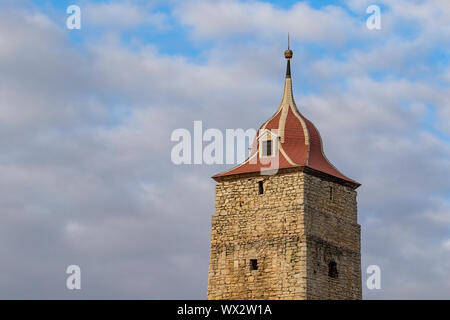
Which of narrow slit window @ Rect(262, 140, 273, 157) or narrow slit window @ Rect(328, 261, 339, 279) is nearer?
narrow slit window @ Rect(328, 261, 339, 279)

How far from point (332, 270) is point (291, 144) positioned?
6.64 m

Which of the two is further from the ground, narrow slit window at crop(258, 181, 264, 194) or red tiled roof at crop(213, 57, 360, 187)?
red tiled roof at crop(213, 57, 360, 187)

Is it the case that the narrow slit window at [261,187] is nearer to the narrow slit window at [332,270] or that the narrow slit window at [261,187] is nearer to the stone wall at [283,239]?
the stone wall at [283,239]

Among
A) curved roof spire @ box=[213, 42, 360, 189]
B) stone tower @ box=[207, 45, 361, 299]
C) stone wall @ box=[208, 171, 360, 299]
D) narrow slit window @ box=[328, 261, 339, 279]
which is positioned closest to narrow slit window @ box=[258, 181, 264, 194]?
stone tower @ box=[207, 45, 361, 299]

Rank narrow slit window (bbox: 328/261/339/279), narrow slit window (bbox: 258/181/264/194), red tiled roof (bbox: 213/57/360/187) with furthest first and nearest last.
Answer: red tiled roof (bbox: 213/57/360/187) < narrow slit window (bbox: 258/181/264/194) < narrow slit window (bbox: 328/261/339/279)

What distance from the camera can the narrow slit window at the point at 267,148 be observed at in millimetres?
71000

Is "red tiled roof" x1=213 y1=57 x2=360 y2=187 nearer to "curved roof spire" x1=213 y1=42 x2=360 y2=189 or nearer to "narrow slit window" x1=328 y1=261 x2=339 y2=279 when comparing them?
"curved roof spire" x1=213 y1=42 x2=360 y2=189

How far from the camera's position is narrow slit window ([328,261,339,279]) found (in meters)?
68.8

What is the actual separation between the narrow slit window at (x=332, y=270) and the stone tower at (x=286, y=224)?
48 millimetres

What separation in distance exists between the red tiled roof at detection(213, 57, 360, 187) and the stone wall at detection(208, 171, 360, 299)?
62 centimetres

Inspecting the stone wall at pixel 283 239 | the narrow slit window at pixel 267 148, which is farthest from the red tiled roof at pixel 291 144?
the stone wall at pixel 283 239
